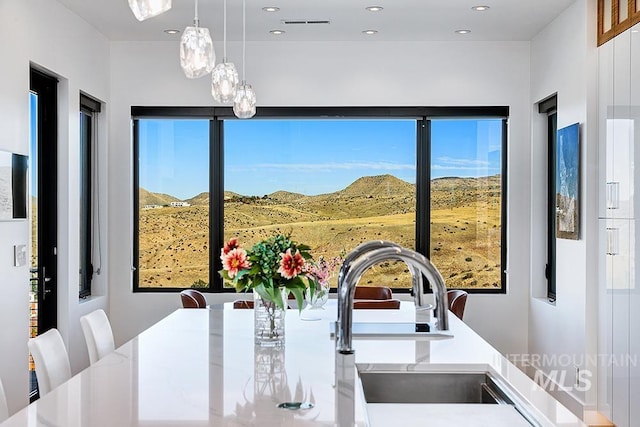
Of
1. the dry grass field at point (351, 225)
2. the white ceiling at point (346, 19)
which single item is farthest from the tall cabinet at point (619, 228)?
the dry grass field at point (351, 225)

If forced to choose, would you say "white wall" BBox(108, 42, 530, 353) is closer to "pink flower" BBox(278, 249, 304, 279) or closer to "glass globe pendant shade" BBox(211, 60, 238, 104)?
"glass globe pendant shade" BBox(211, 60, 238, 104)

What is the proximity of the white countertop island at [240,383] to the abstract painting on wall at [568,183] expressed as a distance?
7.21 ft

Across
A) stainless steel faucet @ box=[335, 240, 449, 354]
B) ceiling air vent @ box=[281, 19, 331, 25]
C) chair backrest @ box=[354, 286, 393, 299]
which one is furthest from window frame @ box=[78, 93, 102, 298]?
stainless steel faucet @ box=[335, 240, 449, 354]

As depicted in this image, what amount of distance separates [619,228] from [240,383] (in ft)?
9.68

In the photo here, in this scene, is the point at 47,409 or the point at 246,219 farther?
the point at 246,219

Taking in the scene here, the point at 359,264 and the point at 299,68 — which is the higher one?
the point at 299,68

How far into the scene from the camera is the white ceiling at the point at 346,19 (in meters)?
4.93

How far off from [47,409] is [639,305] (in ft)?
10.5

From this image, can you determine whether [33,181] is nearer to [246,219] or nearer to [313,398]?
[246,219]

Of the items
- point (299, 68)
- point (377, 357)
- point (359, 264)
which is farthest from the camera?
point (299, 68)

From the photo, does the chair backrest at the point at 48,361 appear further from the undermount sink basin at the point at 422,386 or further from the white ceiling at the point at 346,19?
the white ceiling at the point at 346,19

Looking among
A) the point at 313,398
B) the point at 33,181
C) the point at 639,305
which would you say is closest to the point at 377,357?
the point at 313,398

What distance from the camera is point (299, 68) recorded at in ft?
19.8

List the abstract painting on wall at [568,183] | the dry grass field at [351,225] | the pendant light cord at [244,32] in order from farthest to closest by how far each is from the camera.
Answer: the dry grass field at [351,225] < the pendant light cord at [244,32] < the abstract painting on wall at [568,183]
